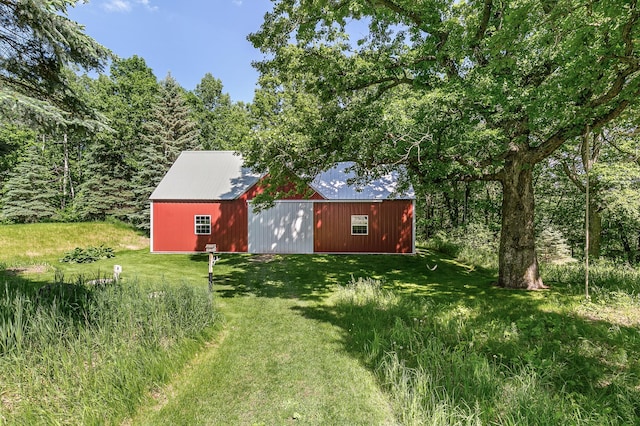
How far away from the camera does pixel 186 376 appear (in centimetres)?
446

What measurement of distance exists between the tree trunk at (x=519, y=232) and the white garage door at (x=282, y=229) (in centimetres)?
981

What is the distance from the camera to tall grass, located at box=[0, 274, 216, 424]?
130 inches

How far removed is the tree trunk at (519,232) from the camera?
27.6 ft

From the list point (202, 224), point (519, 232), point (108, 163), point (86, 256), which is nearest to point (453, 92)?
point (519, 232)

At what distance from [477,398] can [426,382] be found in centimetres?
56

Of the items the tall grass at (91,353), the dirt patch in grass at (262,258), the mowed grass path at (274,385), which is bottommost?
the mowed grass path at (274,385)

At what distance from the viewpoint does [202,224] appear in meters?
16.7

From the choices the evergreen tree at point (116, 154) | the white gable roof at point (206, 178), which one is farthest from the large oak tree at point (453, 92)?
the evergreen tree at point (116, 154)

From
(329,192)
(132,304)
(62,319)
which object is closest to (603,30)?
(132,304)

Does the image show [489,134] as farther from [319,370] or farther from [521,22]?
[319,370]

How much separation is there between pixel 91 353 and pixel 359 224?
43.7ft

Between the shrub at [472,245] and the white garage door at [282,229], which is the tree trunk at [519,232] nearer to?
the shrub at [472,245]

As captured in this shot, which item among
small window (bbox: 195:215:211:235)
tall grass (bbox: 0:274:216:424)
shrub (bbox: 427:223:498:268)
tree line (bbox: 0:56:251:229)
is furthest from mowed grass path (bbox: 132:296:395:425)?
tree line (bbox: 0:56:251:229)

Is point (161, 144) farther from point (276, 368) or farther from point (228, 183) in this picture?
point (276, 368)
